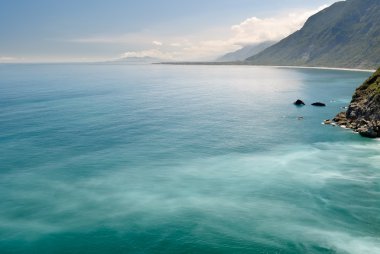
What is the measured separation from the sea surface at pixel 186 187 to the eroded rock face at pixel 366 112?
3944mm

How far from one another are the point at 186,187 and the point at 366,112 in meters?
67.1

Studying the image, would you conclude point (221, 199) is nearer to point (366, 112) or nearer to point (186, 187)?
point (186, 187)

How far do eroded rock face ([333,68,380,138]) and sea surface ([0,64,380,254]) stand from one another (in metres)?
3.94

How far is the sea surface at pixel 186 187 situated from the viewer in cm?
5094

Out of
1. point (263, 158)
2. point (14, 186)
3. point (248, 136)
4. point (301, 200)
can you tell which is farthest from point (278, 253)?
point (248, 136)

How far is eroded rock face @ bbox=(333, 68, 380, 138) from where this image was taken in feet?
338

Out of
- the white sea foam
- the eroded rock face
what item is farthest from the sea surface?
the eroded rock face

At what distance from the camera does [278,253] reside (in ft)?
155

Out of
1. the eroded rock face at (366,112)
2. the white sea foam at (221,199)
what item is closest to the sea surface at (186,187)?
the white sea foam at (221,199)

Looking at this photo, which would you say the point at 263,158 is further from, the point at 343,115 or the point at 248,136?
the point at 343,115

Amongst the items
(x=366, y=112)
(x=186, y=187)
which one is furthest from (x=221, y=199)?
(x=366, y=112)

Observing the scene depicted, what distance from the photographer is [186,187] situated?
69.9m

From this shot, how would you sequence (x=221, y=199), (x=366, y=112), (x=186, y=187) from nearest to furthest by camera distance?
(x=221, y=199) < (x=186, y=187) < (x=366, y=112)

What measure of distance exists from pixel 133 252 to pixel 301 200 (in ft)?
102
